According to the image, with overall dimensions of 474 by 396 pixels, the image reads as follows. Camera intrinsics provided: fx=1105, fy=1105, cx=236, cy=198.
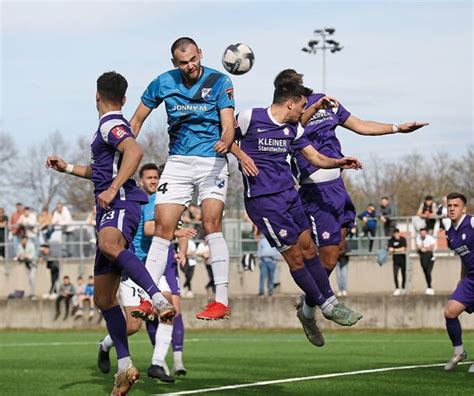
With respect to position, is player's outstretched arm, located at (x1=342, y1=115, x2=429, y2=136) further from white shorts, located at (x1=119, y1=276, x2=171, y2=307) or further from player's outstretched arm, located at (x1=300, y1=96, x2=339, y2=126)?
white shorts, located at (x1=119, y1=276, x2=171, y2=307)

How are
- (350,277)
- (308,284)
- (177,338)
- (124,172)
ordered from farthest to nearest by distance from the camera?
(350,277) < (177,338) < (308,284) < (124,172)

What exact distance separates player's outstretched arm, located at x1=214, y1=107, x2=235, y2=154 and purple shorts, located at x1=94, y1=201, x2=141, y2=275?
3.61 feet

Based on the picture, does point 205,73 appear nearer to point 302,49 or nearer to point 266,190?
point 266,190

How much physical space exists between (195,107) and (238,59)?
45.2 inches

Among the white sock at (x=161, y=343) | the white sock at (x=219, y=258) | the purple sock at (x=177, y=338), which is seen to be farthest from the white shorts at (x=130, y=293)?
the white sock at (x=219, y=258)

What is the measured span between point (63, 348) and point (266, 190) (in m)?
12.2

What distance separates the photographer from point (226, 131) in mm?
12242

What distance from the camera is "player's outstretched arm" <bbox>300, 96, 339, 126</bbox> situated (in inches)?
535

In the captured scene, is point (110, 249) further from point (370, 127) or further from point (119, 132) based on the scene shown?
point (370, 127)

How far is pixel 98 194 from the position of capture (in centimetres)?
1177

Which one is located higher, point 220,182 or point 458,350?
point 220,182

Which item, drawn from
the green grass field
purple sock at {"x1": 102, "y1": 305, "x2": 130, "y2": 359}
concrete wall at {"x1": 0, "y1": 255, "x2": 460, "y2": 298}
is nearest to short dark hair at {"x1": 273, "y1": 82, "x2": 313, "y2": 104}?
purple sock at {"x1": 102, "y1": 305, "x2": 130, "y2": 359}

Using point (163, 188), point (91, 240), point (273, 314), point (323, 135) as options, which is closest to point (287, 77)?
point (323, 135)

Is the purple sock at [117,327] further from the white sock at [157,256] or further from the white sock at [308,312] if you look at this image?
the white sock at [308,312]
